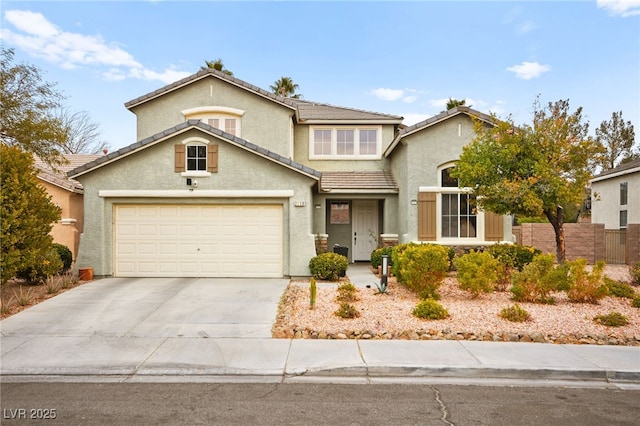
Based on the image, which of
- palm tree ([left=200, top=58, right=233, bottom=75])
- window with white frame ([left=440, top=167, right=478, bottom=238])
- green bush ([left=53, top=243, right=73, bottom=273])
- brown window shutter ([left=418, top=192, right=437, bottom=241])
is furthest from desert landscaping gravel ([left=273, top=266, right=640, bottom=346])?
palm tree ([left=200, top=58, right=233, bottom=75])

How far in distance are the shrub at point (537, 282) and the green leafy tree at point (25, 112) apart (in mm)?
13597

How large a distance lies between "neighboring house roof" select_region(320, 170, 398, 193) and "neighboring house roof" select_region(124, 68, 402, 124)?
2225 millimetres

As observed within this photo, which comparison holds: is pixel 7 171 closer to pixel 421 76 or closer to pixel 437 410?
pixel 437 410

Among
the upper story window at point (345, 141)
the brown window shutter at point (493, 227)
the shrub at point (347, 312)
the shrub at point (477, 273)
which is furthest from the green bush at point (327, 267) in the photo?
the upper story window at point (345, 141)

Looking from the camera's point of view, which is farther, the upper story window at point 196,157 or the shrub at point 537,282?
the upper story window at point 196,157

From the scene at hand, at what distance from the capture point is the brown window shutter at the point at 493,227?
14469mm

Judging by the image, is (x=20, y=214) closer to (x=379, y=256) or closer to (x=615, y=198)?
(x=379, y=256)

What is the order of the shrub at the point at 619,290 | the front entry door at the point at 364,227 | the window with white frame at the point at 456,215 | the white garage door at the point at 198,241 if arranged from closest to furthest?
1. the shrub at the point at 619,290
2. the white garage door at the point at 198,241
3. the window with white frame at the point at 456,215
4. the front entry door at the point at 364,227

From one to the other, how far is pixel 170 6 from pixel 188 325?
9208mm

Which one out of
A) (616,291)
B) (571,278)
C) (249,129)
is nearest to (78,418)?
(571,278)

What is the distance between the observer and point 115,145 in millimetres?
38312

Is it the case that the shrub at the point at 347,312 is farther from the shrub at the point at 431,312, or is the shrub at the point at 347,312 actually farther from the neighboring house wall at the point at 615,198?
the neighboring house wall at the point at 615,198

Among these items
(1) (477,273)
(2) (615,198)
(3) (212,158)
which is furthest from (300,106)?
(2) (615,198)

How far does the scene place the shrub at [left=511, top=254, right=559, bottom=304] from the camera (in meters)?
9.39
